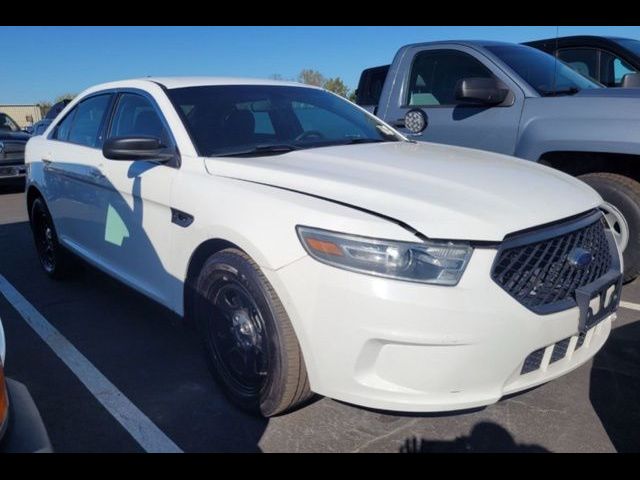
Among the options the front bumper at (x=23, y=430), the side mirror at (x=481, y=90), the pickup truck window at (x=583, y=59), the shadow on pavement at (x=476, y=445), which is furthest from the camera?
the pickup truck window at (x=583, y=59)

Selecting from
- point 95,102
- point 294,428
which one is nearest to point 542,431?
point 294,428

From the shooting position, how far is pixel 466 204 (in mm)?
2100

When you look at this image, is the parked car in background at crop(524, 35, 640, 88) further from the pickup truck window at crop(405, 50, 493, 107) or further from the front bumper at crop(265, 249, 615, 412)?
the front bumper at crop(265, 249, 615, 412)

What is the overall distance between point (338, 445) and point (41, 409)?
5.18ft

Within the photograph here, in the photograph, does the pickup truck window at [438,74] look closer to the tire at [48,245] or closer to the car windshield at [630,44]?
the car windshield at [630,44]

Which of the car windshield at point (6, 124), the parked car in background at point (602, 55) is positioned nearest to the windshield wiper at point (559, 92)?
the parked car in background at point (602, 55)

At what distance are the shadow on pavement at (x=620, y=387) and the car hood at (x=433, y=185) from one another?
100cm

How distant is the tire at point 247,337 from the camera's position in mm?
2211

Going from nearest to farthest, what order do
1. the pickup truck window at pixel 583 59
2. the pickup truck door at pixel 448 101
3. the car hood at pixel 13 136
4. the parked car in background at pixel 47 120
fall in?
1. the pickup truck door at pixel 448 101
2. the pickup truck window at pixel 583 59
3. the car hood at pixel 13 136
4. the parked car in background at pixel 47 120

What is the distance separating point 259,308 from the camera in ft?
7.54

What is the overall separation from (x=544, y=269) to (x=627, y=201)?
2.13 metres

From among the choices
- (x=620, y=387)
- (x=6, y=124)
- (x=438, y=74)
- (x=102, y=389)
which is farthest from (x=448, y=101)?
(x=6, y=124)

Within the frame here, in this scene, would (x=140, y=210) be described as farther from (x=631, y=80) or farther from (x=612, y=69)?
(x=612, y=69)
